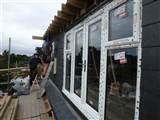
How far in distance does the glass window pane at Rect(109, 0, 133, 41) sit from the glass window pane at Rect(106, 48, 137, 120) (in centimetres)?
16

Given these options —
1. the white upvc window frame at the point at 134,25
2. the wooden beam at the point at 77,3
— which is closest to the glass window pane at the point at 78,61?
the wooden beam at the point at 77,3

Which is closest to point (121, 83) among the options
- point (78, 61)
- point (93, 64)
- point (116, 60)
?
point (116, 60)

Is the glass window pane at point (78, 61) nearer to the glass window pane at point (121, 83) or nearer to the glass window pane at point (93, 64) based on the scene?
the glass window pane at point (93, 64)

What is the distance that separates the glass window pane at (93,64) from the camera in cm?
393

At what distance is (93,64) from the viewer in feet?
13.8

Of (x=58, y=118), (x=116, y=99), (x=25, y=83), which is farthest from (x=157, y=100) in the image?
(x=25, y=83)

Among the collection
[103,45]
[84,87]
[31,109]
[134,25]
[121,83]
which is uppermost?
[134,25]

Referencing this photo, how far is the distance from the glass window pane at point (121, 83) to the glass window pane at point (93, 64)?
1.86 feet

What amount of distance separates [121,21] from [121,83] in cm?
60

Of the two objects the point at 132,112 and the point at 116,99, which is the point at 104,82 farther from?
the point at 132,112

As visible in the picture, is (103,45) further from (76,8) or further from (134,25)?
(76,8)

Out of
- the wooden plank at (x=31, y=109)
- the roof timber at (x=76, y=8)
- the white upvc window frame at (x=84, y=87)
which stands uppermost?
the roof timber at (x=76, y=8)

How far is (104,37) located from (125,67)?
0.72 m

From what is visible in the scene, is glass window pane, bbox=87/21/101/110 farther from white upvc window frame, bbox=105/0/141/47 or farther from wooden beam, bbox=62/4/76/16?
wooden beam, bbox=62/4/76/16
